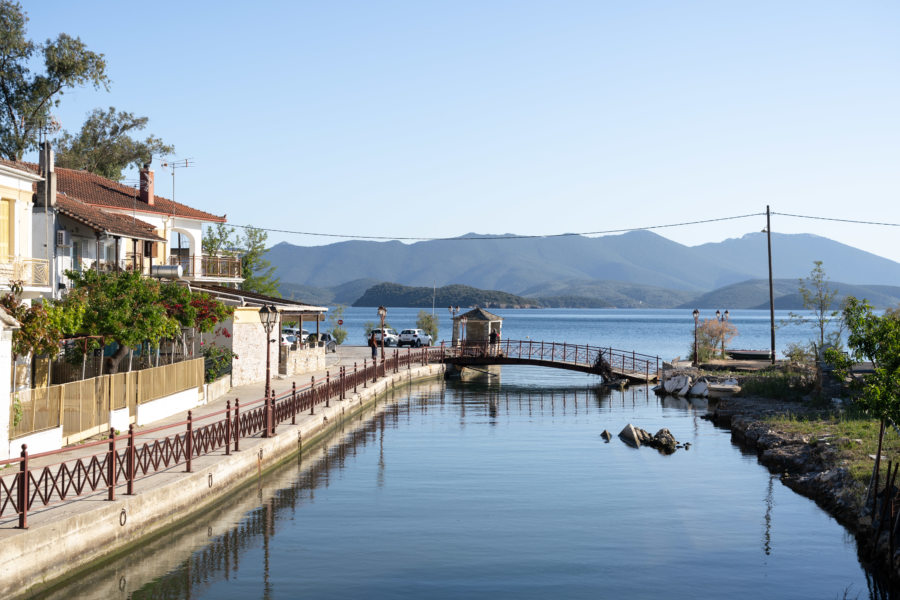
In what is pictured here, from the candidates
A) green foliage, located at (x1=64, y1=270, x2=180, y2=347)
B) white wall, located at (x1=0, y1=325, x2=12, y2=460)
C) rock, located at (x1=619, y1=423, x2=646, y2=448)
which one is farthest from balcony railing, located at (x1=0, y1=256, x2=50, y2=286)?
rock, located at (x1=619, y1=423, x2=646, y2=448)

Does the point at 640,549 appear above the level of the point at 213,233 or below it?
below

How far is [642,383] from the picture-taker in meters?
52.7

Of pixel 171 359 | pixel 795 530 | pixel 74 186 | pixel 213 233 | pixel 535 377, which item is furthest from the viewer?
pixel 213 233

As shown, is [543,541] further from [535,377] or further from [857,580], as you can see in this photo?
[535,377]

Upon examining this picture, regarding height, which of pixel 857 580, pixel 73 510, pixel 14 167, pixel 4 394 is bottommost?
pixel 857 580

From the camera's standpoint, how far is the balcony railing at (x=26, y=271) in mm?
24591

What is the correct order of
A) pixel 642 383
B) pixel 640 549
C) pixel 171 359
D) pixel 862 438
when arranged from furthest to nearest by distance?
pixel 642 383
pixel 171 359
pixel 862 438
pixel 640 549

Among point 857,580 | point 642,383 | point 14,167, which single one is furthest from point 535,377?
point 857,580

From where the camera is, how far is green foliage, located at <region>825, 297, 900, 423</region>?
47.5 ft

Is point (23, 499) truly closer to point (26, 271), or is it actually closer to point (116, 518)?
point (116, 518)

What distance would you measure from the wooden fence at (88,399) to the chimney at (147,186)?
21.1 metres

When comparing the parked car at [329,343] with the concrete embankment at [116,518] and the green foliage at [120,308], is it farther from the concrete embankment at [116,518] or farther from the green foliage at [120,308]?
the concrete embankment at [116,518]

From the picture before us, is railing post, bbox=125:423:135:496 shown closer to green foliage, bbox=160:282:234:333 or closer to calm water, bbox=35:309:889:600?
calm water, bbox=35:309:889:600

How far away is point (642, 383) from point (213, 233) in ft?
115
